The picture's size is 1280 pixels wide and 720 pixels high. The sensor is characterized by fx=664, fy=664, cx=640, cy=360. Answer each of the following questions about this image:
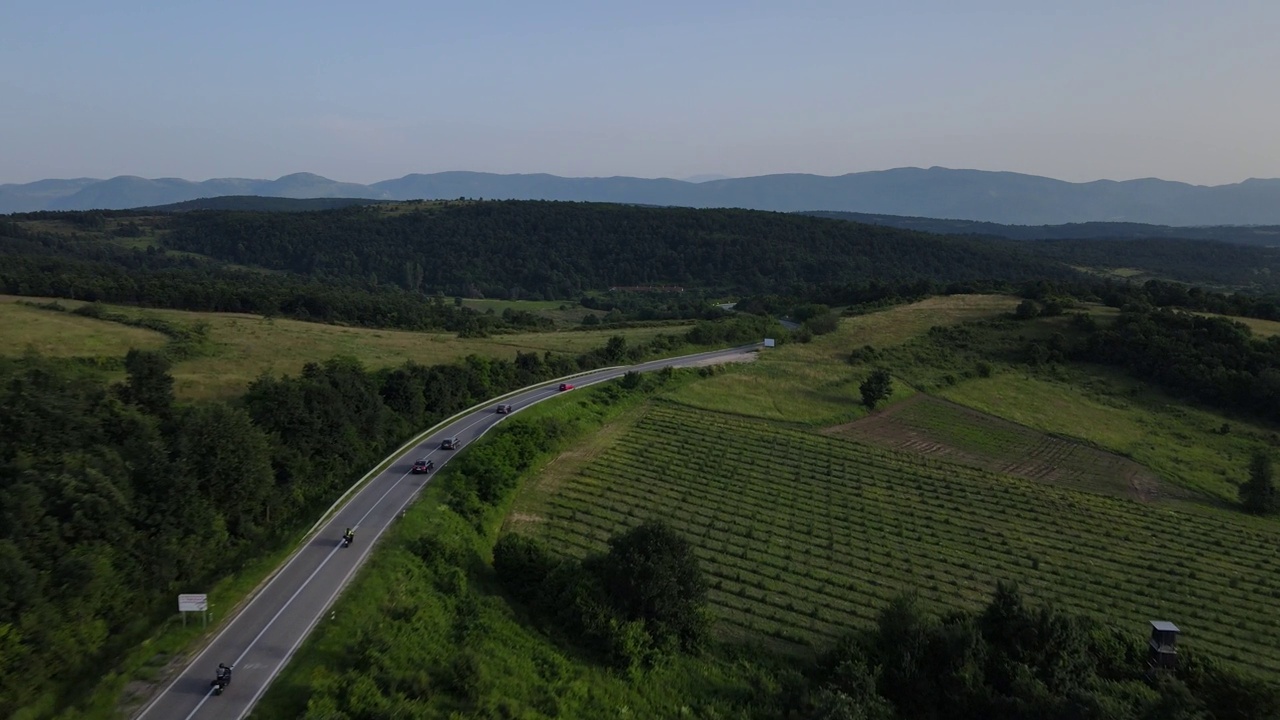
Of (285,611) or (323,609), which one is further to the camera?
(323,609)

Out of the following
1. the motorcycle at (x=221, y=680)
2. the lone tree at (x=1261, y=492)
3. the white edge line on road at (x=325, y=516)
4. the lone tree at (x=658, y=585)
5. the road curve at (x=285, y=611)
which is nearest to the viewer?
the road curve at (x=285, y=611)

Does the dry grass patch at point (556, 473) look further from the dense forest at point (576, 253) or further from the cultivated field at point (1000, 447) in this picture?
the dense forest at point (576, 253)

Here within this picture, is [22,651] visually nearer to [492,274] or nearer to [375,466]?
[375,466]

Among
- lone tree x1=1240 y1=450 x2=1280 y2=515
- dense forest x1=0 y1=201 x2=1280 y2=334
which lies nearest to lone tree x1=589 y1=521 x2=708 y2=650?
lone tree x1=1240 y1=450 x2=1280 y2=515

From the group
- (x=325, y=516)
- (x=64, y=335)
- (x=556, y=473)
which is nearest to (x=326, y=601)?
(x=325, y=516)

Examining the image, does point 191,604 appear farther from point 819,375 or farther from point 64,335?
point 819,375

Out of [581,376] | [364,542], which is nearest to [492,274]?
[581,376]

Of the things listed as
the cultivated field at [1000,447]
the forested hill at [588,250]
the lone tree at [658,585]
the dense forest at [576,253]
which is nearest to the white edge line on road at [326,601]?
the lone tree at [658,585]
